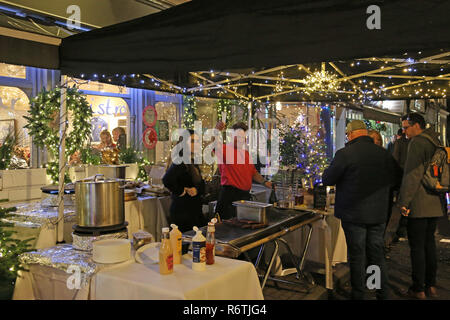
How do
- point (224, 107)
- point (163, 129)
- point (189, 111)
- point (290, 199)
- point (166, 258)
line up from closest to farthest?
point (166, 258) < point (290, 199) < point (163, 129) < point (189, 111) < point (224, 107)

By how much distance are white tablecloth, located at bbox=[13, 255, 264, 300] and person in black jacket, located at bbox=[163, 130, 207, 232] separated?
153 cm

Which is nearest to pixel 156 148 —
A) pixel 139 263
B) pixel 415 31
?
pixel 139 263

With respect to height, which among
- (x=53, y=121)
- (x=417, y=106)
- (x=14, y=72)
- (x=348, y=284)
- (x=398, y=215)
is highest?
(x=417, y=106)

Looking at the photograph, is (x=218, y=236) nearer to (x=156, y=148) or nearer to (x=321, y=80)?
(x=321, y=80)

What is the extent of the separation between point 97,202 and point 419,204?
3008mm

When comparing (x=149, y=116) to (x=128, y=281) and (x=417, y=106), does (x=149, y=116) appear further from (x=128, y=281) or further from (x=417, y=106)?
(x=417, y=106)

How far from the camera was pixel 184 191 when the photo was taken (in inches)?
161

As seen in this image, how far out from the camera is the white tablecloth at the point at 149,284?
2031 millimetres

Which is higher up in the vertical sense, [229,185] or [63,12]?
[63,12]

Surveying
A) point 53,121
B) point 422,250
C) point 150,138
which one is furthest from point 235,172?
point 150,138

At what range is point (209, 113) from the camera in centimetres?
1334

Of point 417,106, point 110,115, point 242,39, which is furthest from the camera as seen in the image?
point 417,106

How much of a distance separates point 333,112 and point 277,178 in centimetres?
928
